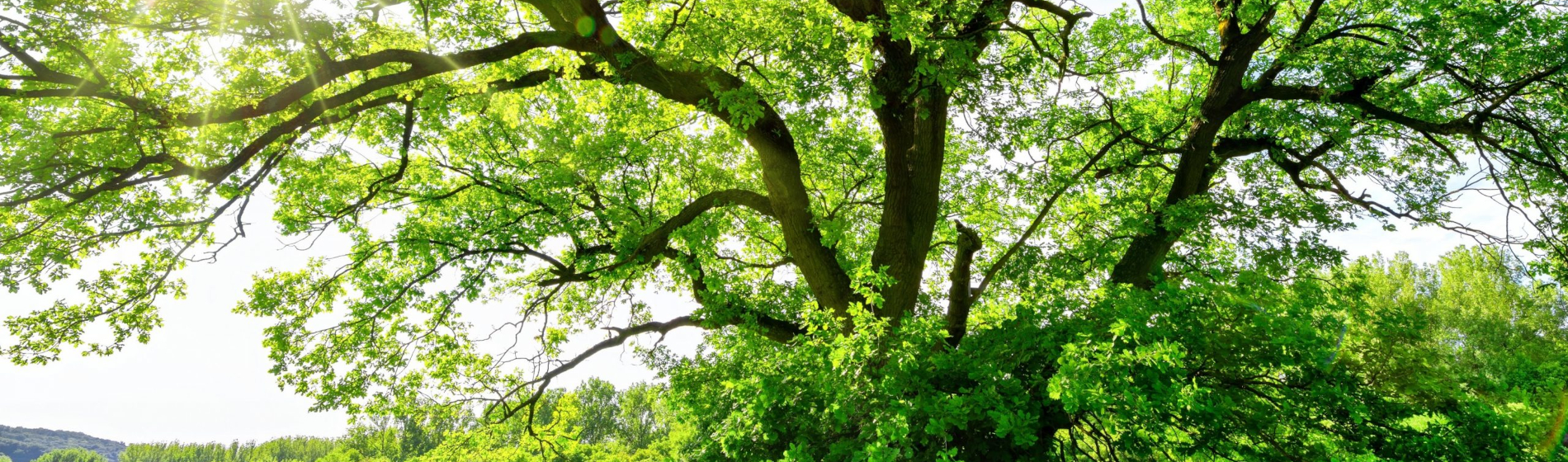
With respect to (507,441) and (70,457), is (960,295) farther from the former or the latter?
(70,457)

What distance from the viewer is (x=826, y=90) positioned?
6027 millimetres

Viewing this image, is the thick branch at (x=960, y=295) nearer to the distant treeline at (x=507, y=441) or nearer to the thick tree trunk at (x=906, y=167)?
the thick tree trunk at (x=906, y=167)

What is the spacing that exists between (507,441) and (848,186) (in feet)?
24.0

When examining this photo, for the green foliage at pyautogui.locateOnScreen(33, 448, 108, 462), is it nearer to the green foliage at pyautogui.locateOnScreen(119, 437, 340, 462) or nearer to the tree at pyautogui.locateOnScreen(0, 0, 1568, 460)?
the green foliage at pyautogui.locateOnScreen(119, 437, 340, 462)

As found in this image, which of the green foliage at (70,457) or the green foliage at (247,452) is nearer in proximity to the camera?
the green foliage at (247,452)

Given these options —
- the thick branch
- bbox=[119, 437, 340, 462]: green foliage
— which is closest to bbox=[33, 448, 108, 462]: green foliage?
bbox=[119, 437, 340, 462]: green foliage

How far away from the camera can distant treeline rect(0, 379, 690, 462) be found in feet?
32.4

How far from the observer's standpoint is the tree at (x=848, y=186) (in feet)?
14.7

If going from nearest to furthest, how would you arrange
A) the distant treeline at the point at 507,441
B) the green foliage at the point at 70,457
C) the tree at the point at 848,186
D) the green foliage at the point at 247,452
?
the tree at the point at 848,186 → the distant treeline at the point at 507,441 → the green foliage at the point at 247,452 → the green foliage at the point at 70,457

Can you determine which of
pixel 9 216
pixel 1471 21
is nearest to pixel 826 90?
pixel 1471 21

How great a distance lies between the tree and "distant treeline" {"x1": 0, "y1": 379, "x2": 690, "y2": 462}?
613 mm

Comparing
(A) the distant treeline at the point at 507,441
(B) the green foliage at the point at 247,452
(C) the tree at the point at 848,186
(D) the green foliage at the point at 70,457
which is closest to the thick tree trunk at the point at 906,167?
(C) the tree at the point at 848,186

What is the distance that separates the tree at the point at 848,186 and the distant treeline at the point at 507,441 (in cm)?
61

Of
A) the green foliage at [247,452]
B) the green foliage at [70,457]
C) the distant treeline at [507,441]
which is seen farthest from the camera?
the green foliage at [70,457]
